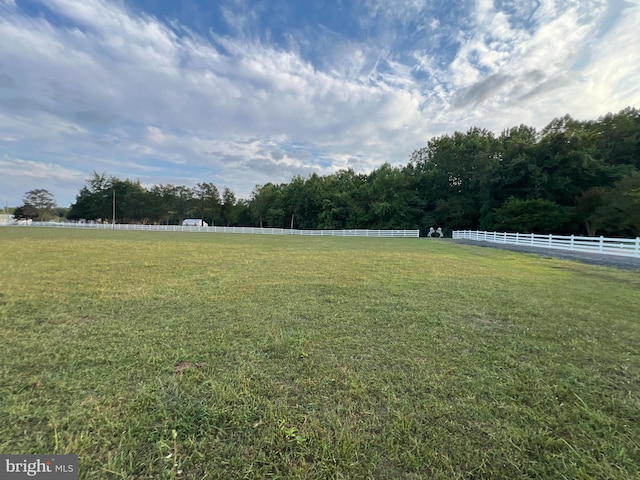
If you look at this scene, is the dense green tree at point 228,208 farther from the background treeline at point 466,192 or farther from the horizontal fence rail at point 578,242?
the horizontal fence rail at point 578,242

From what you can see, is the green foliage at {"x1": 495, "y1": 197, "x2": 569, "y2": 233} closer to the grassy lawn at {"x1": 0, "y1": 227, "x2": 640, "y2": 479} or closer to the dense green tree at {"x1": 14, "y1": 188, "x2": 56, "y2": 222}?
the grassy lawn at {"x1": 0, "y1": 227, "x2": 640, "y2": 479}

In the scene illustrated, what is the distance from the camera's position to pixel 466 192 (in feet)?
116

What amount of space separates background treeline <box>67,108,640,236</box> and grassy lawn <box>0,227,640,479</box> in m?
21.8

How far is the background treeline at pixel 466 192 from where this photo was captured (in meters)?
22.8

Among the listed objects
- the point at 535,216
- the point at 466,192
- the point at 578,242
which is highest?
the point at 466,192

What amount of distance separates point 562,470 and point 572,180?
33.5 metres

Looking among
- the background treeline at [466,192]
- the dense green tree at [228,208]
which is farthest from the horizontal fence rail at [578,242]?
the dense green tree at [228,208]

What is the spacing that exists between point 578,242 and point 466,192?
2364 centimetres

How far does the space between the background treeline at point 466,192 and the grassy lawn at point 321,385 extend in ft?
71.4

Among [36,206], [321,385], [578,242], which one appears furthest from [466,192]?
[36,206]

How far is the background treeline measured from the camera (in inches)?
899

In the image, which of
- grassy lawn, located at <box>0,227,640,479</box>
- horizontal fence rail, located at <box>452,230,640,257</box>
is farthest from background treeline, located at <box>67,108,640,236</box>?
grassy lawn, located at <box>0,227,640,479</box>

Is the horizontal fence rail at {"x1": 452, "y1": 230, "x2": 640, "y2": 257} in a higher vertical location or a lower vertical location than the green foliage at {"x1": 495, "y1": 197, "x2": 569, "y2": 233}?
lower

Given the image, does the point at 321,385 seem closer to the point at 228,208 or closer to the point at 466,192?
the point at 466,192
